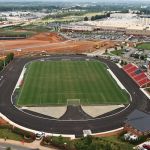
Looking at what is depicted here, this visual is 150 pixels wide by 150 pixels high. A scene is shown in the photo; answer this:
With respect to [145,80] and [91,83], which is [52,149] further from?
[145,80]

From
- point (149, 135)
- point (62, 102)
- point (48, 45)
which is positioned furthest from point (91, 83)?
point (48, 45)

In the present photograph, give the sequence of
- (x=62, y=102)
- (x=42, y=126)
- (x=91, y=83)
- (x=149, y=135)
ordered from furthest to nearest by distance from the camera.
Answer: (x=91, y=83) → (x=62, y=102) → (x=42, y=126) → (x=149, y=135)

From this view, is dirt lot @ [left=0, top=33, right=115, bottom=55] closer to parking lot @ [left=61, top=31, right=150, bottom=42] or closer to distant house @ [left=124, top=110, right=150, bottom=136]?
parking lot @ [left=61, top=31, right=150, bottom=42]

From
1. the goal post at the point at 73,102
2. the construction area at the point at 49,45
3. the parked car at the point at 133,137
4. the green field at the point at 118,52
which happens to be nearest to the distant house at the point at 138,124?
the parked car at the point at 133,137

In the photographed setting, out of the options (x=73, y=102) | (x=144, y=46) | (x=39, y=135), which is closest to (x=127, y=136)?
(x=39, y=135)

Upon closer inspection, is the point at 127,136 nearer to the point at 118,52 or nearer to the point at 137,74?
the point at 137,74

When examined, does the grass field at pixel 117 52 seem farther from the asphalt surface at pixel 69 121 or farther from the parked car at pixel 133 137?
the parked car at pixel 133 137
